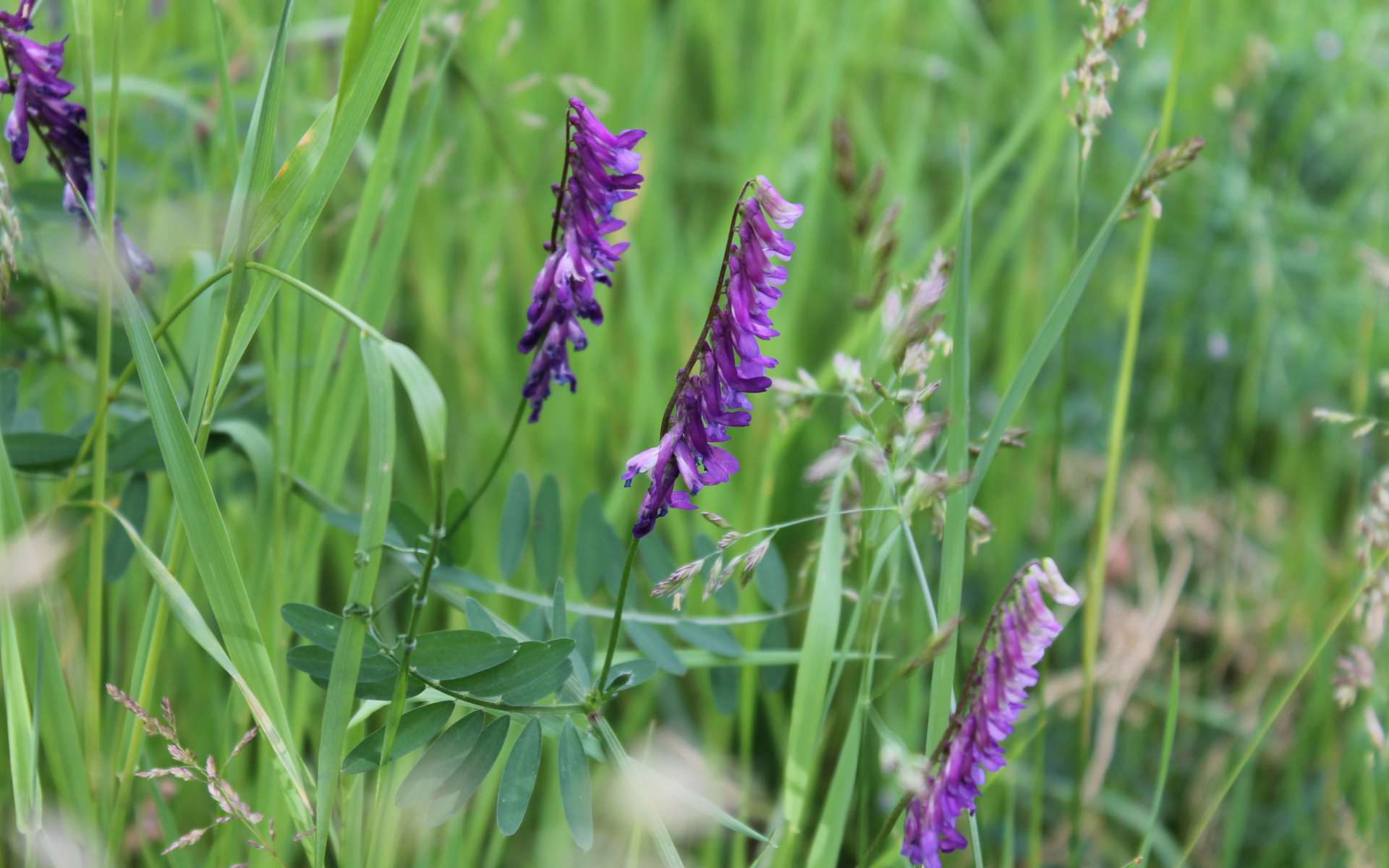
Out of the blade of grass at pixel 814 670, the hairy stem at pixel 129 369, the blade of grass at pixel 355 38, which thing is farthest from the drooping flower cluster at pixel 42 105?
the blade of grass at pixel 814 670

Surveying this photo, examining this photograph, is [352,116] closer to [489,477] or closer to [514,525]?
[489,477]

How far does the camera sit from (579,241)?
37.0 inches

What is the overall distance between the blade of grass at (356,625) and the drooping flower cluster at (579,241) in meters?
0.15

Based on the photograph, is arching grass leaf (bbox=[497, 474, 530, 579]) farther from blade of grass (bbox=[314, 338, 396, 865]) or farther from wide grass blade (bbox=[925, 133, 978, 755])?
wide grass blade (bbox=[925, 133, 978, 755])

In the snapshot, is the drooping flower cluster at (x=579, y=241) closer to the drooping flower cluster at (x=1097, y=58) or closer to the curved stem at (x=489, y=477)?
the curved stem at (x=489, y=477)

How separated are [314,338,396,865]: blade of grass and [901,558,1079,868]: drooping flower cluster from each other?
454mm

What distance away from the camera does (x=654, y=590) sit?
2.91 ft

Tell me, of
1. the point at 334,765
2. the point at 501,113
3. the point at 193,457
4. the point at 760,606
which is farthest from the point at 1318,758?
the point at 501,113

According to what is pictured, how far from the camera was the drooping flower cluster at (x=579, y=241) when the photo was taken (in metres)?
0.90

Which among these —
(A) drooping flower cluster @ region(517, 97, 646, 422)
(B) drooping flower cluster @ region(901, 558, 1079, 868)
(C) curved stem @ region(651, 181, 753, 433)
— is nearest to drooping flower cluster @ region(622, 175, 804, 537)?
(C) curved stem @ region(651, 181, 753, 433)

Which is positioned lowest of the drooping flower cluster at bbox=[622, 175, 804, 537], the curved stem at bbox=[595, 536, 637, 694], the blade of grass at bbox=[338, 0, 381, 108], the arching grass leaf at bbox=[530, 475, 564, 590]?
the arching grass leaf at bbox=[530, 475, 564, 590]

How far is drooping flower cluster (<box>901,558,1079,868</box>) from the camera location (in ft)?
2.48

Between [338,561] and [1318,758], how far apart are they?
161 cm

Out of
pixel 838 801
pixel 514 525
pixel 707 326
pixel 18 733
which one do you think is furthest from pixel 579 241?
pixel 18 733
